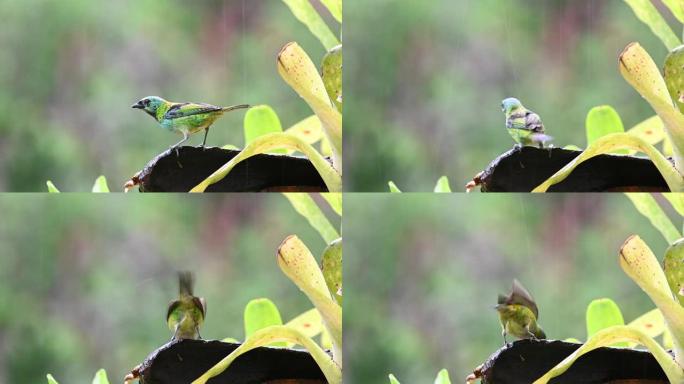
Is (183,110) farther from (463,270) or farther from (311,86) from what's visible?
(463,270)

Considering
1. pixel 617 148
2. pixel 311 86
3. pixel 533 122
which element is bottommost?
pixel 617 148

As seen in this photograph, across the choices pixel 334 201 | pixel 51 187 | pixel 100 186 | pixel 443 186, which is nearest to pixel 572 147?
pixel 443 186

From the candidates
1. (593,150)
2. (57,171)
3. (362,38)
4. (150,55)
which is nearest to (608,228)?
(593,150)

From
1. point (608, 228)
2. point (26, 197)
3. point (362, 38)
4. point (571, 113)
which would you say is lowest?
point (608, 228)

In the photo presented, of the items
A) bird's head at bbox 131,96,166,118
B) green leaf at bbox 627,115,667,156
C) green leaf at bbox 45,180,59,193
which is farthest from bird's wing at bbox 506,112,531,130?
green leaf at bbox 45,180,59,193

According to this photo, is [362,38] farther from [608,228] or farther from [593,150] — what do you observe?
[608,228]

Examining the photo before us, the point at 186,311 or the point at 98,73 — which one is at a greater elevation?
the point at 98,73
